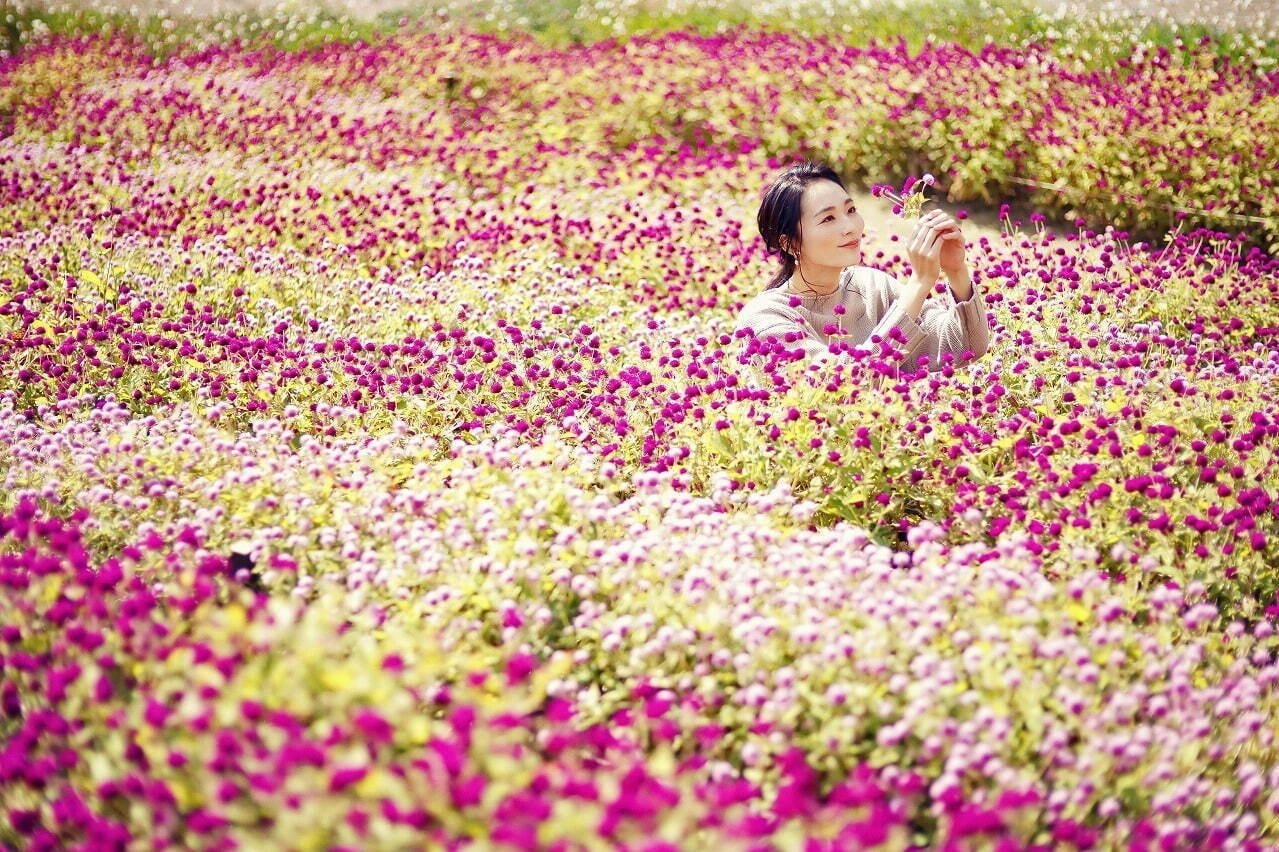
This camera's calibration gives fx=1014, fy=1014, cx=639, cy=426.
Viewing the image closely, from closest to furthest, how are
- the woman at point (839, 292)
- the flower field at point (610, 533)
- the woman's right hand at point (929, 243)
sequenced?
the flower field at point (610, 533) < the woman's right hand at point (929, 243) < the woman at point (839, 292)

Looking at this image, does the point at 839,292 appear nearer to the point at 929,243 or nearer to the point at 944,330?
the point at 944,330

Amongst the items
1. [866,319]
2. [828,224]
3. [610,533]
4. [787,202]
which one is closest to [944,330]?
[866,319]

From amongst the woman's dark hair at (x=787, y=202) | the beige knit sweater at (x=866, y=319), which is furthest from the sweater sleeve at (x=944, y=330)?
the woman's dark hair at (x=787, y=202)

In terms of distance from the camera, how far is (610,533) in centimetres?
300

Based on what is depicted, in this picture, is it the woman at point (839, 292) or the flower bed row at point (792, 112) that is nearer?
the woman at point (839, 292)

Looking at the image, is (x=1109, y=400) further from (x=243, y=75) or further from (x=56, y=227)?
(x=243, y=75)

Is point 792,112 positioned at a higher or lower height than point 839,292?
higher

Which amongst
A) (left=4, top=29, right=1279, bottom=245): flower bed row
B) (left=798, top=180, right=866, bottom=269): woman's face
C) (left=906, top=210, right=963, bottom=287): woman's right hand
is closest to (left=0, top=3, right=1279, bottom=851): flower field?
(left=4, top=29, right=1279, bottom=245): flower bed row

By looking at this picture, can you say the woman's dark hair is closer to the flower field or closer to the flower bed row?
the flower field

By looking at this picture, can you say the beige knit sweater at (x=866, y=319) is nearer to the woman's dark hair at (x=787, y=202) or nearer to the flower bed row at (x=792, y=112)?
the woman's dark hair at (x=787, y=202)

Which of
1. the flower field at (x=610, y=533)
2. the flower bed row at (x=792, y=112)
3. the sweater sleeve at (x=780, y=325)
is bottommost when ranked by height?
the flower field at (x=610, y=533)

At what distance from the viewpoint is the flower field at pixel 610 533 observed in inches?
73.4

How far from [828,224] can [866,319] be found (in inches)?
17.5

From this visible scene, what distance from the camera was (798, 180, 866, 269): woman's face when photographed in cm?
389
